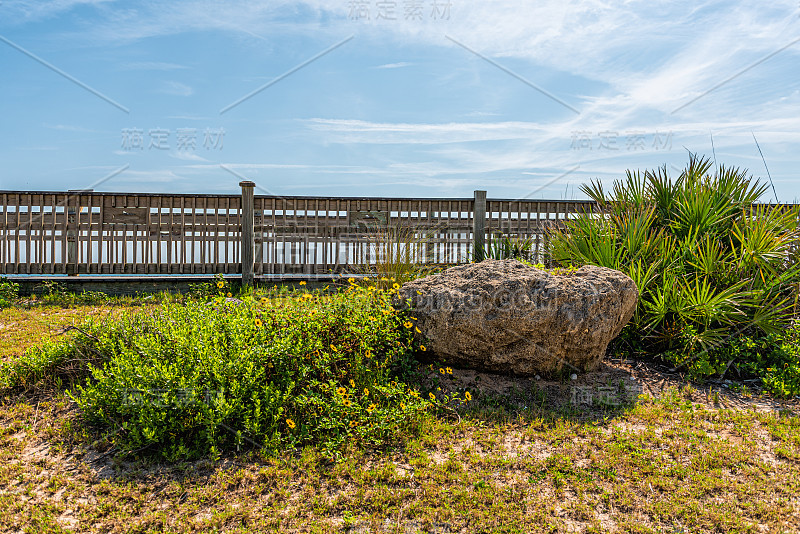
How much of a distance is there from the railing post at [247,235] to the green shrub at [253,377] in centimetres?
480

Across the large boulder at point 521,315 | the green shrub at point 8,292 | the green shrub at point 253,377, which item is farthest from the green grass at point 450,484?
the green shrub at point 8,292

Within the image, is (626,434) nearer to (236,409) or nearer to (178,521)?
(236,409)

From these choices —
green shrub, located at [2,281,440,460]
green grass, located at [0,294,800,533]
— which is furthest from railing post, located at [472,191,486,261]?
green grass, located at [0,294,800,533]

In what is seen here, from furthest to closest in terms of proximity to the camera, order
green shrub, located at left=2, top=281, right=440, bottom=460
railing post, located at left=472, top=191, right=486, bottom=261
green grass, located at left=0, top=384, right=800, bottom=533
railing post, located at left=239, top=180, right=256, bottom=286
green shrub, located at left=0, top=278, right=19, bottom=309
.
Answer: railing post, located at left=472, top=191, right=486, bottom=261 → railing post, located at left=239, top=180, right=256, bottom=286 → green shrub, located at left=0, top=278, right=19, bottom=309 → green shrub, located at left=2, top=281, right=440, bottom=460 → green grass, located at left=0, top=384, right=800, bottom=533

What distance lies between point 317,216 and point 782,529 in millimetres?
8450

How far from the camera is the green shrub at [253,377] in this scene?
3926 mm

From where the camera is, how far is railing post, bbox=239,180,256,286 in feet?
33.1

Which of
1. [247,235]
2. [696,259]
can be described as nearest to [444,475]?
[696,259]

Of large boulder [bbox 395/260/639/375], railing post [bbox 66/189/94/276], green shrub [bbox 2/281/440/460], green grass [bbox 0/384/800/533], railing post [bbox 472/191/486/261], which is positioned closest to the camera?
Result: green grass [bbox 0/384/800/533]

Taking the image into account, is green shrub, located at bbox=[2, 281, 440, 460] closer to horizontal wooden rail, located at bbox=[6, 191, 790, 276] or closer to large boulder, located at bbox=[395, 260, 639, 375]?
large boulder, located at bbox=[395, 260, 639, 375]

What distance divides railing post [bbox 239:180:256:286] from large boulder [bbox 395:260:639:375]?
580 cm

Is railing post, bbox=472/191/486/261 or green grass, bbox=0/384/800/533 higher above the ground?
railing post, bbox=472/191/486/261

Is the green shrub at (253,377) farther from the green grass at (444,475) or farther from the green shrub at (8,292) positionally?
the green shrub at (8,292)

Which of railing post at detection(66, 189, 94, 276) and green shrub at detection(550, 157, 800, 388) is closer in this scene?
green shrub at detection(550, 157, 800, 388)
